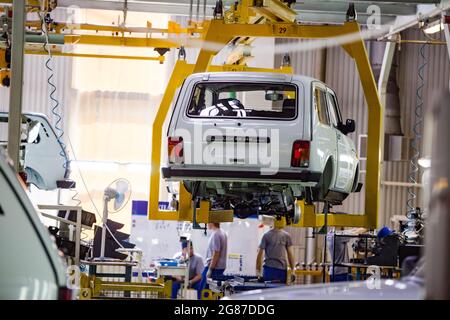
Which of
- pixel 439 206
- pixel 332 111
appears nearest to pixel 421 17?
pixel 332 111

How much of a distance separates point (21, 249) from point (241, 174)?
773 cm

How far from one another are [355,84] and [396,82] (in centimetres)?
126

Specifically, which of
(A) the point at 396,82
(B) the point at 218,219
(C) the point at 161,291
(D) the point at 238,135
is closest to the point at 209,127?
(D) the point at 238,135

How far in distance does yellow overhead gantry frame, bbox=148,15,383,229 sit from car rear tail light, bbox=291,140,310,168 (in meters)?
1.60

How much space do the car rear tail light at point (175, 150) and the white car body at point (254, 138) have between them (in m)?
0.01

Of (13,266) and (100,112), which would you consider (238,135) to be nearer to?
(13,266)

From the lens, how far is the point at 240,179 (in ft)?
38.4

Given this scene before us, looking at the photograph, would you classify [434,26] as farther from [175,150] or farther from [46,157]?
[175,150]

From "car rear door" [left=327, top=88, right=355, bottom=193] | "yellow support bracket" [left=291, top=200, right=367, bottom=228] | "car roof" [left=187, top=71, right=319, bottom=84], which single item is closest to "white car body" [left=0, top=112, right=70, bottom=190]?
"yellow support bracket" [left=291, top=200, right=367, bottom=228]

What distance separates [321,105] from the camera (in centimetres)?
1233

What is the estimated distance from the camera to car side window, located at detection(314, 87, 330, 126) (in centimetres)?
1211

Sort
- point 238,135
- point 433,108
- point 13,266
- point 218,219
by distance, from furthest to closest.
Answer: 1. point 218,219
2. point 238,135
3. point 13,266
4. point 433,108

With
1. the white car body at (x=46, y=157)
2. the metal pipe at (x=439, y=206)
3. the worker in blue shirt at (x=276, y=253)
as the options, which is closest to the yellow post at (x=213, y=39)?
the white car body at (x=46, y=157)

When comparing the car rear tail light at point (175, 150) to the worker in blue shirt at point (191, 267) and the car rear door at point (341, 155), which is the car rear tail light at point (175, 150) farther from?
the worker in blue shirt at point (191, 267)
